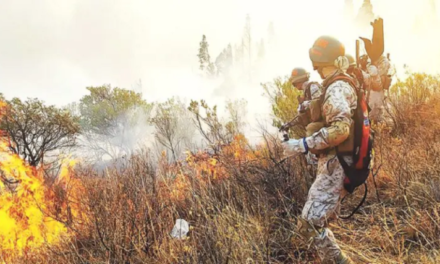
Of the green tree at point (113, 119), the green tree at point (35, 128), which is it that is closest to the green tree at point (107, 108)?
the green tree at point (113, 119)

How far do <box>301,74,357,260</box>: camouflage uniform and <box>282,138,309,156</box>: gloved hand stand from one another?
0.12 ft

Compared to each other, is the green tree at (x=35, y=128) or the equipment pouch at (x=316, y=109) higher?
the green tree at (x=35, y=128)

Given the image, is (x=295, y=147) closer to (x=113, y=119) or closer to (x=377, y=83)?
(x=377, y=83)

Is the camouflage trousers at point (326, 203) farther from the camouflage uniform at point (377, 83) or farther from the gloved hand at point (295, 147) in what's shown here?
the camouflage uniform at point (377, 83)

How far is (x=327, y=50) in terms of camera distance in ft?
7.70

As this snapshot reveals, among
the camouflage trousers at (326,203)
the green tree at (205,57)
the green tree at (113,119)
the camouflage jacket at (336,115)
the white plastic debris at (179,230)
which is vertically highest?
the green tree at (205,57)

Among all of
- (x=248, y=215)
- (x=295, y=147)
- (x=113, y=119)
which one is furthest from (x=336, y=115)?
(x=113, y=119)

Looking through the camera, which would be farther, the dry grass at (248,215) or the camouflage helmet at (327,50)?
the dry grass at (248,215)

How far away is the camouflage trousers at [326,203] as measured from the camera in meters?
2.11

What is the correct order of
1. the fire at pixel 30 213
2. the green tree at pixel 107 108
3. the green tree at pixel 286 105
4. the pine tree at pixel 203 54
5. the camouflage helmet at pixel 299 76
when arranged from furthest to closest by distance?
the pine tree at pixel 203 54 → the green tree at pixel 107 108 → the green tree at pixel 286 105 → the camouflage helmet at pixel 299 76 → the fire at pixel 30 213

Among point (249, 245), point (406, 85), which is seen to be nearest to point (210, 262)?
point (249, 245)

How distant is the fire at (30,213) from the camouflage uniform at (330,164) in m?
2.61

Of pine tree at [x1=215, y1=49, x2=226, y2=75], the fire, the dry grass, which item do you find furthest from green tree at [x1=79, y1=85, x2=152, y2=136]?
pine tree at [x1=215, y1=49, x2=226, y2=75]

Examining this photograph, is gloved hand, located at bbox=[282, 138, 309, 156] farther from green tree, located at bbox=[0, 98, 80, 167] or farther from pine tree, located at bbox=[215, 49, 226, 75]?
pine tree, located at bbox=[215, 49, 226, 75]
